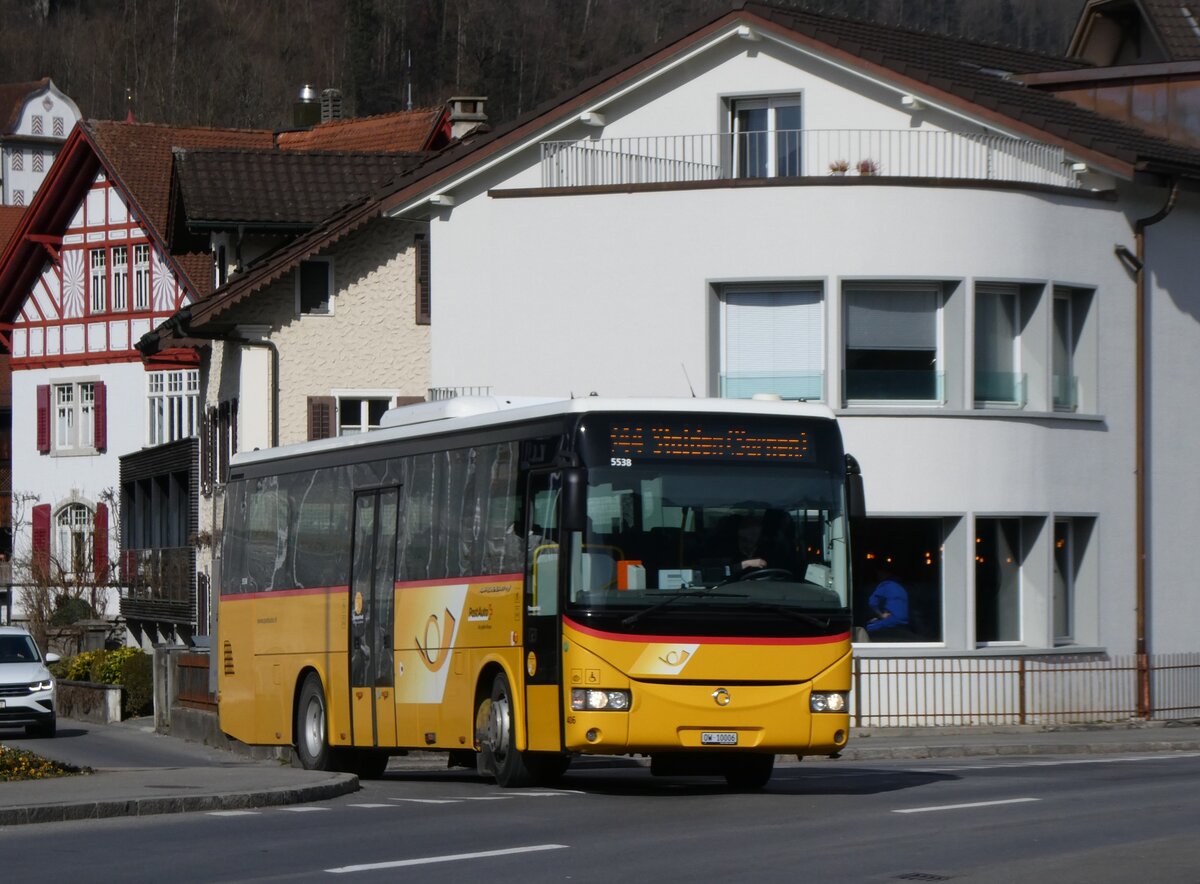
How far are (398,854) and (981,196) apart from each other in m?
18.9

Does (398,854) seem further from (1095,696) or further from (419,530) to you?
(1095,696)

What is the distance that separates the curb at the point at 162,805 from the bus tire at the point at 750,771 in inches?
126

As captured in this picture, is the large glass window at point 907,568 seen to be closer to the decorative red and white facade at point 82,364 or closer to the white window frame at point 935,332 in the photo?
the white window frame at point 935,332

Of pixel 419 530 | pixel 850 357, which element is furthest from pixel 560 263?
pixel 419 530

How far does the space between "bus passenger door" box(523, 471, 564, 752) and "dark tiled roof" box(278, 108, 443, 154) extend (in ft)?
102

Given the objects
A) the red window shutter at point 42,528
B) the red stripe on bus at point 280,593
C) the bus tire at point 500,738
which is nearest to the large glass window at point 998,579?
the red stripe on bus at point 280,593

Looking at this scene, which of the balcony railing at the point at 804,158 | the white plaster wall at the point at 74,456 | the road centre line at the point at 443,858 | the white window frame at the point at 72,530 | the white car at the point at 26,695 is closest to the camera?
the road centre line at the point at 443,858

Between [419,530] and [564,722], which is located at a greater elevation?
[419,530]

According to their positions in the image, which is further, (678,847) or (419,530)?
(419,530)

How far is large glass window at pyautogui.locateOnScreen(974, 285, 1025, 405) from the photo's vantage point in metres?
30.1

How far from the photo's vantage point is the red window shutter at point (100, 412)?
198 feet

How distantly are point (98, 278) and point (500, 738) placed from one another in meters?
43.3

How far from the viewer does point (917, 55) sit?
34.3 m

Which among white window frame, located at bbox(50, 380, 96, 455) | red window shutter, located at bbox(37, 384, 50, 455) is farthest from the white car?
red window shutter, located at bbox(37, 384, 50, 455)
